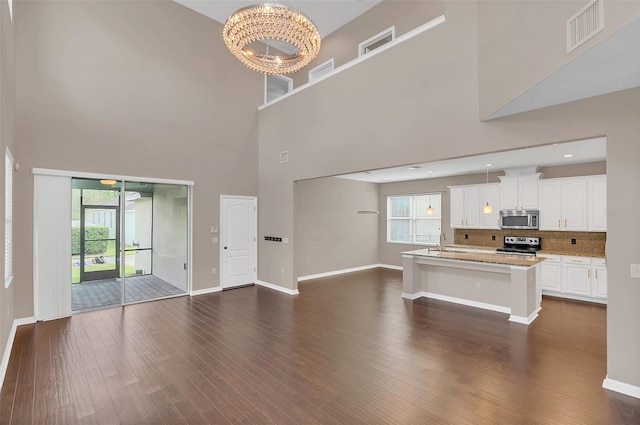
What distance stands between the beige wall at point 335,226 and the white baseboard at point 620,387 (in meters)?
5.83

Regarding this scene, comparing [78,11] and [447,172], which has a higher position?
[78,11]

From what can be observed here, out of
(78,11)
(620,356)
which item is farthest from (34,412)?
(78,11)

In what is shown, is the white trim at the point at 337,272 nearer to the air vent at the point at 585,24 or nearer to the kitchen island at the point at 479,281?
the kitchen island at the point at 479,281

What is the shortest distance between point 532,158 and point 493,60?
339 cm

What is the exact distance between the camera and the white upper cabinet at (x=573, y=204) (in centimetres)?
585

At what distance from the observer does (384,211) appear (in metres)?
9.88

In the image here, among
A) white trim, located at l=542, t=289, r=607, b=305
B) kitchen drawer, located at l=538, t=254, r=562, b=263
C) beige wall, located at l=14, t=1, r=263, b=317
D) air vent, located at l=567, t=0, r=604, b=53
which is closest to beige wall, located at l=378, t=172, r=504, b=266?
kitchen drawer, located at l=538, t=254, r=562, b=263

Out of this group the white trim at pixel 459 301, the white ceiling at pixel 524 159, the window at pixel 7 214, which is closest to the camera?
the window at pixel 7 214

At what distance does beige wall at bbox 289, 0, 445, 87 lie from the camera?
19.6 ft

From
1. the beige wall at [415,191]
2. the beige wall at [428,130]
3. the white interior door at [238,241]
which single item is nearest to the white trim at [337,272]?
the beige wall at [415,191]

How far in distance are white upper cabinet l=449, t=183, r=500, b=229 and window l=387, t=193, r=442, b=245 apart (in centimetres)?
73

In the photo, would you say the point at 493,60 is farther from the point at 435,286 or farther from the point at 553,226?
the point at 553,226

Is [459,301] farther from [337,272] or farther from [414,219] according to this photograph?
[414,219]

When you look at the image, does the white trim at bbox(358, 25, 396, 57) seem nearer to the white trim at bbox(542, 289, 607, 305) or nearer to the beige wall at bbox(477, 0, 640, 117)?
the beige wall at bbox(477, 0, 640, 117)
